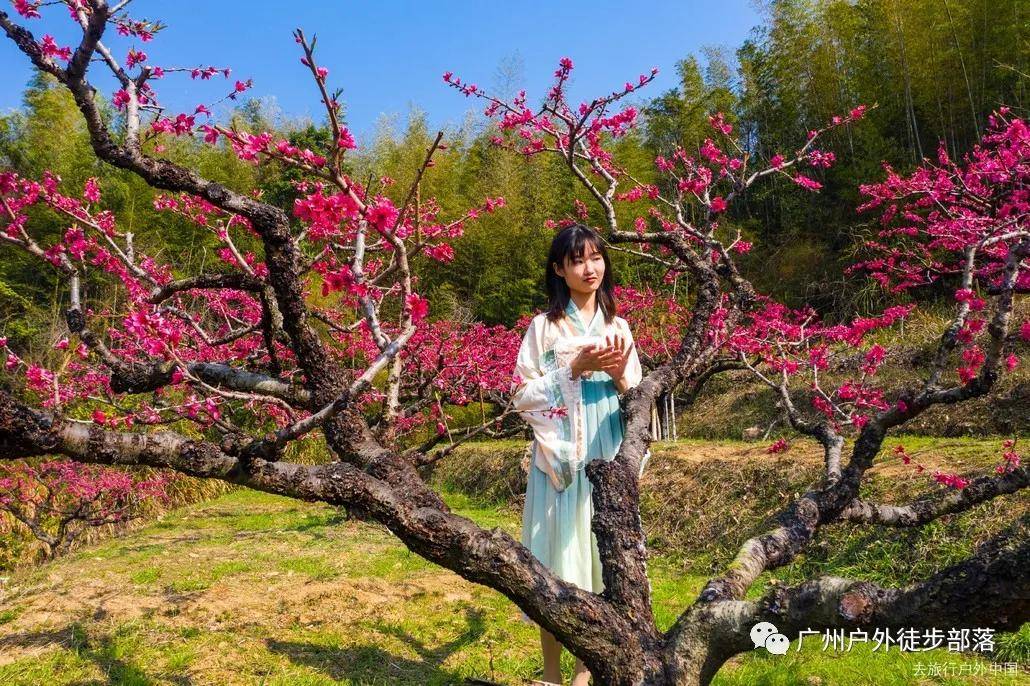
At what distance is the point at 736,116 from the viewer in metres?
13.1

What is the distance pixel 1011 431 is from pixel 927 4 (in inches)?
292

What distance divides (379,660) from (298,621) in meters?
0.61

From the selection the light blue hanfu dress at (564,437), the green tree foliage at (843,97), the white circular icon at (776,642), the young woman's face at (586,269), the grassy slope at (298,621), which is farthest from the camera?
the green tree foliage at (843,97)

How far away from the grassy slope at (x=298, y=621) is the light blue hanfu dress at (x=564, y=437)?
2.44 feet

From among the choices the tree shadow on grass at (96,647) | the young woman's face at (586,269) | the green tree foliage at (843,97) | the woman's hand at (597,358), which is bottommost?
the tree shadow on grass at (96,647)

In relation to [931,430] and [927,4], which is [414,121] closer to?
[927,4]

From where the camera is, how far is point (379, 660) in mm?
2625

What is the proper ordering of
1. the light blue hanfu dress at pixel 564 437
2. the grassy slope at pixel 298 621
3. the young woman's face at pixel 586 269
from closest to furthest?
the light blue hanfu dress at pixel 564 437
the young woman's face at pixel 586 269
the grassy slope at pixel 298 621

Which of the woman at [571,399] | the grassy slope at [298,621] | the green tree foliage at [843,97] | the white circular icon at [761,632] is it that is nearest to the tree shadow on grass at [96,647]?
the grassy slope at [298,621]

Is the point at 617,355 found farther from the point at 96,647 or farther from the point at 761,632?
the point at 96,647

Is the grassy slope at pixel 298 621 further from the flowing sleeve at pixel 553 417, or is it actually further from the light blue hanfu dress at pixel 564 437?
the flowing sleeve at pixel 553 417

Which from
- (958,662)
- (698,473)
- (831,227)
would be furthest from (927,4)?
(958,662)

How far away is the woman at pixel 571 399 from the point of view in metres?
2.05

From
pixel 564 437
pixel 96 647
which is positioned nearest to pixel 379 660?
pixel 96 647
